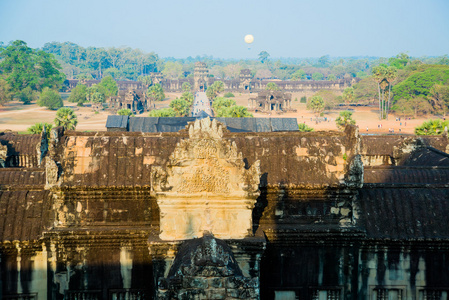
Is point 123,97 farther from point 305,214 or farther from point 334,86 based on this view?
point 305,214

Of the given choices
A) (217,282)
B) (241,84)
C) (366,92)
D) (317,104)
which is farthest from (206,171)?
(241,84)

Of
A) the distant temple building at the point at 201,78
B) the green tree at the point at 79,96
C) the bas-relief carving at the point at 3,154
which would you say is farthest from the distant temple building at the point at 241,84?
the bas-relief carving at the point at 3,154

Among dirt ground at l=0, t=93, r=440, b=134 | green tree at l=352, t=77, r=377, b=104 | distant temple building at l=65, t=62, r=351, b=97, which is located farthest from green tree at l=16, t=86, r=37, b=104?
green tree at l=352, t=77, r=377, b=104

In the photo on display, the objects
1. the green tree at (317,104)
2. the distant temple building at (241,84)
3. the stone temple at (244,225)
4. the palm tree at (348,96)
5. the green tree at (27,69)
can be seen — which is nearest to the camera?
the stone temple at (244,225)

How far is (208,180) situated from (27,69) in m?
126

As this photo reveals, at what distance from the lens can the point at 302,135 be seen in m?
13.2

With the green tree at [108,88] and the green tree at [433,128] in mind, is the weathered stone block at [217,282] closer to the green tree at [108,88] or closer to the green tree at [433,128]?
the green tree at [433,128]

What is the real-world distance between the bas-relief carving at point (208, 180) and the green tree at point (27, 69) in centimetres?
11701

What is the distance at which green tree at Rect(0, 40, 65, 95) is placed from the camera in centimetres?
12256

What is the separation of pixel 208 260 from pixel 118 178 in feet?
12.9

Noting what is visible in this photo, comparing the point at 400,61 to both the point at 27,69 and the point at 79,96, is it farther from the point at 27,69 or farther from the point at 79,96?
the point at 27,69

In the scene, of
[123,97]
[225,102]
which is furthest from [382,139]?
[123,97]

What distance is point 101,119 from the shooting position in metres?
95.4

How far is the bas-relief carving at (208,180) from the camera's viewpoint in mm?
10766
